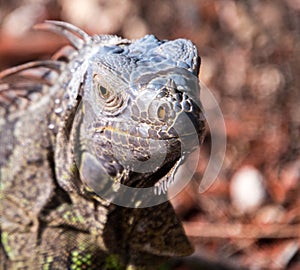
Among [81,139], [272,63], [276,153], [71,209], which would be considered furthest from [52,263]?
[272,63]

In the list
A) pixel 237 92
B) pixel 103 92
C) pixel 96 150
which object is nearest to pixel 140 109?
pixel 103 92

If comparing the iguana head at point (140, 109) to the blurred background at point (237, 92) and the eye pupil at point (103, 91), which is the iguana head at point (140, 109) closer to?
the eye pupil at point (103, 91)

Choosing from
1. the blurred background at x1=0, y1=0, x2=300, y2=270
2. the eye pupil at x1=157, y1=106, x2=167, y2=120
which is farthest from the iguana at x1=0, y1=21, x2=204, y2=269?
the blurred background at x1=0, y1=0, x2=300, y2=270

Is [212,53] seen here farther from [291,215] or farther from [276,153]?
[291,215]

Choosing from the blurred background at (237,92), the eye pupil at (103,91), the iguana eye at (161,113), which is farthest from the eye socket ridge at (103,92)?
the blurred background at (237,92)

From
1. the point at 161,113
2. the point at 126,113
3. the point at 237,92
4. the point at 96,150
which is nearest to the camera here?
the point at 161,113

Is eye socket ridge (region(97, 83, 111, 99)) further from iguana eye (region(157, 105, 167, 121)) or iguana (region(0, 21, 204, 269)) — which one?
iguana eye (region(157, 105, 167, 121))

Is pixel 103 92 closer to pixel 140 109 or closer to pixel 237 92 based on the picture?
pixel 140 109
